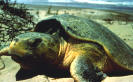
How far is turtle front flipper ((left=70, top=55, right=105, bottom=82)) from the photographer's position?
194 centimetres

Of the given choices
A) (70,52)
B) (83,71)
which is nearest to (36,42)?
(70,52)

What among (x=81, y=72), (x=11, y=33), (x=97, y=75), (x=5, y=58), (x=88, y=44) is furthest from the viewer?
(x=11, y=33)

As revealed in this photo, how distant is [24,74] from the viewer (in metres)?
2.31

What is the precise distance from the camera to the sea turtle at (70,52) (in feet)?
6.70

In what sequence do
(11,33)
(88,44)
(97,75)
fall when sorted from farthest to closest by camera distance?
(11,33) → (88,44) → (97,75)

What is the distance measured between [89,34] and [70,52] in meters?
0.31

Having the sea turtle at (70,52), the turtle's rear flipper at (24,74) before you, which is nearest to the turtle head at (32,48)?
the sea turtle at (70,52)

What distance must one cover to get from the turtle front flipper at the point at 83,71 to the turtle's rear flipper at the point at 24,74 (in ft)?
1.69

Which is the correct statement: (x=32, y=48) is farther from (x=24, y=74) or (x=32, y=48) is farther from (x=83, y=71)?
(x=83, y=71)

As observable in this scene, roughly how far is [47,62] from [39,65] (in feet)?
0.32

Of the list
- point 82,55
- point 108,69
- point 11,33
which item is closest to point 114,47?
point 108,69

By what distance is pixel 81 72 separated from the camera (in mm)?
1944

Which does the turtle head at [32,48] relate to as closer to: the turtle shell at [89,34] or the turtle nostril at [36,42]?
the turtle nostril at [36,42]

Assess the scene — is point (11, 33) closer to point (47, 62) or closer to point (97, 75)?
point (47, 62)
